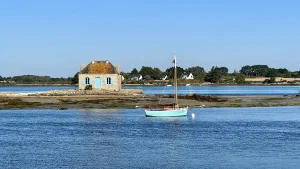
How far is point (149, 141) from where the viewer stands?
38.8m

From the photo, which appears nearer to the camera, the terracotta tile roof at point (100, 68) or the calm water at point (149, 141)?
the calm water at point (149, 141)

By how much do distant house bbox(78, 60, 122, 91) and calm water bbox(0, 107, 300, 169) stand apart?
30499 millimetres

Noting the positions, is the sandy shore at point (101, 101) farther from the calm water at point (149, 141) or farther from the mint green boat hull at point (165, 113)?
the mint green boat hull at point (165, 113)

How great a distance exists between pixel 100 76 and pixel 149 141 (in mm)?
54638

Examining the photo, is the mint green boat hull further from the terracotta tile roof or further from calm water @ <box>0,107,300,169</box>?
the terracotta tile roof

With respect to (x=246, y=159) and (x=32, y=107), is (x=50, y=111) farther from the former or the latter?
(x=246, y=159)

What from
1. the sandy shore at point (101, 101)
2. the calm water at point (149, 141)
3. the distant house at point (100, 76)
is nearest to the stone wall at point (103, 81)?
the distant house at point (100, 76)

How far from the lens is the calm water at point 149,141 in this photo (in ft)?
99.8

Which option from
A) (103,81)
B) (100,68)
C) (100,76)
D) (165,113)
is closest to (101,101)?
(100,76)

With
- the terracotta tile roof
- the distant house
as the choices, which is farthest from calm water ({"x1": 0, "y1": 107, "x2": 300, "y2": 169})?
the terracotta tile roof

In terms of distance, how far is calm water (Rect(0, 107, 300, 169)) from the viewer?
30.4 metres

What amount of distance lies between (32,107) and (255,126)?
32.7 meters

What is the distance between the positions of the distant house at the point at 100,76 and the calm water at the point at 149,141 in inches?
1201

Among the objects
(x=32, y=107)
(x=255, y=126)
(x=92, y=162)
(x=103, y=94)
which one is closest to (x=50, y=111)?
(x=32, y=107)
